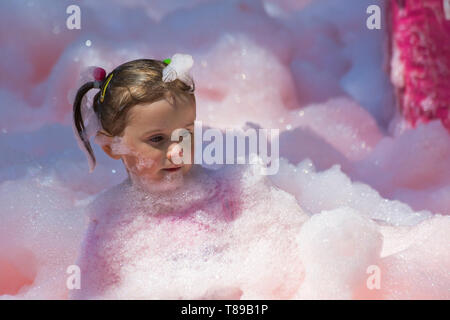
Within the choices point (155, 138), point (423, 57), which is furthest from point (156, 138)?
point (423, 57)

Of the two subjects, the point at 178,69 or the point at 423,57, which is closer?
the point at 178,69

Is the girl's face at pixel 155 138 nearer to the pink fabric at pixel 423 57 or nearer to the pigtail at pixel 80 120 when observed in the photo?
the pigtail at pixel 80 120

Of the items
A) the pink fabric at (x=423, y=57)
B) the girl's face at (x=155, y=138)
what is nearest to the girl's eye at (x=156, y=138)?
the girl's face at (x=155, y=138)

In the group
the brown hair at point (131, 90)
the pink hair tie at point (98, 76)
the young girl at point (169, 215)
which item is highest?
the pink hair tie at point (98, 76)

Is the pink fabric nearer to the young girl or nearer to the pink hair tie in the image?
the young girl

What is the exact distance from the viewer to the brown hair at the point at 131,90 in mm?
940

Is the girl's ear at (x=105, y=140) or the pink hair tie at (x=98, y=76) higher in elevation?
the pink hair tie at (x=98, y=76)

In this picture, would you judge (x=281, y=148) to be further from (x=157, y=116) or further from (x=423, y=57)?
(x=157, y=116)

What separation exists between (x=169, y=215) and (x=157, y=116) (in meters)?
0.19

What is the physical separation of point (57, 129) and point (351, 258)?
3.60 ft

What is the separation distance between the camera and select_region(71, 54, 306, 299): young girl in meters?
0.95

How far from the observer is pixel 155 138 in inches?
38.0

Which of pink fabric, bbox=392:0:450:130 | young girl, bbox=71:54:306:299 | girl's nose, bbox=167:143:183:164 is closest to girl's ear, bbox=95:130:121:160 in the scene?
young girl, bbox=71:54:306:299
